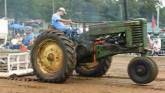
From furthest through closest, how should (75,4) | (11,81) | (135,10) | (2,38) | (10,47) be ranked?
(135,10), (10,47), (2,38), (75,4), (11,81)

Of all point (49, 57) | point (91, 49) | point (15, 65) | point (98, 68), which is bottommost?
point (98, 68)

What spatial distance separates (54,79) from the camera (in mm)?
10688

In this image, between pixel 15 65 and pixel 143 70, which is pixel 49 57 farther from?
pixel 143 70

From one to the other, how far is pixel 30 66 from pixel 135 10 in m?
25.8

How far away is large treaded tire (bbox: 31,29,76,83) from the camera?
10.4m

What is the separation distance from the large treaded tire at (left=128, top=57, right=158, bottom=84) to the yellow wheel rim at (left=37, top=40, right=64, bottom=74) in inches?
65.6

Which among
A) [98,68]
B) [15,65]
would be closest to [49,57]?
[15,65]

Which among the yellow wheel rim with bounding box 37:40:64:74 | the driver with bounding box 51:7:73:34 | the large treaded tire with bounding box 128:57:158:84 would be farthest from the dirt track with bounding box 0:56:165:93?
the driver with bounding box 51:7:73:34

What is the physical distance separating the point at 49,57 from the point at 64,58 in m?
0.69

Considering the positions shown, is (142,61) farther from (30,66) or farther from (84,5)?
(30,66)

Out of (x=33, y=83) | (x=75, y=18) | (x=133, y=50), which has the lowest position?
(x=33, y=83)

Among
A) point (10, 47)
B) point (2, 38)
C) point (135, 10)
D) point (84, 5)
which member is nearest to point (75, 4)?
point (84, 5)

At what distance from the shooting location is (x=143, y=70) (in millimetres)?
10133

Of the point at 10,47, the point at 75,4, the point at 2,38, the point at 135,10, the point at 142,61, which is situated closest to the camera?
the point at 142,61
